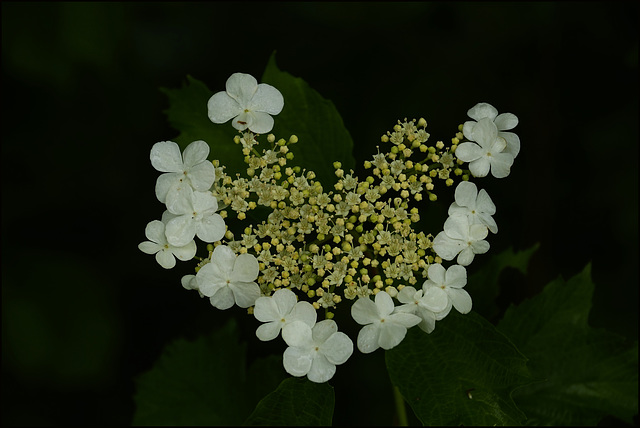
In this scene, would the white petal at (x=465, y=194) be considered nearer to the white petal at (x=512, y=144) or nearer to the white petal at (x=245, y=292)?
the white petal at (x=512, y=144)

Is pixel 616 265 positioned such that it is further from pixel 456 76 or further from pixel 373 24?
pixel 373 24

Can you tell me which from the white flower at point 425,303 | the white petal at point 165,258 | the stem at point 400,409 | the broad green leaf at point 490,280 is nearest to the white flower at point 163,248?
the white petal at point 165,258

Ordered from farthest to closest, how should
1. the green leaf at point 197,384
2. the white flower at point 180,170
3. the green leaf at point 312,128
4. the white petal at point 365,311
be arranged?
the green leaf at point 197,384, the green leaf at point 312,128, the white flower at point 180,170, the white petal at point 365,311

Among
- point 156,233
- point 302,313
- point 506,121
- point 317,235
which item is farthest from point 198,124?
point 506,121

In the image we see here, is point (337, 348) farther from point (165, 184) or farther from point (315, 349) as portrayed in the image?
point (165, 184)

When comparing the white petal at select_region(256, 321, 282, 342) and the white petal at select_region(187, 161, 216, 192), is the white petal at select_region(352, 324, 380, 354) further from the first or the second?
the white petal at select_region(187, 161, 216, 192)
